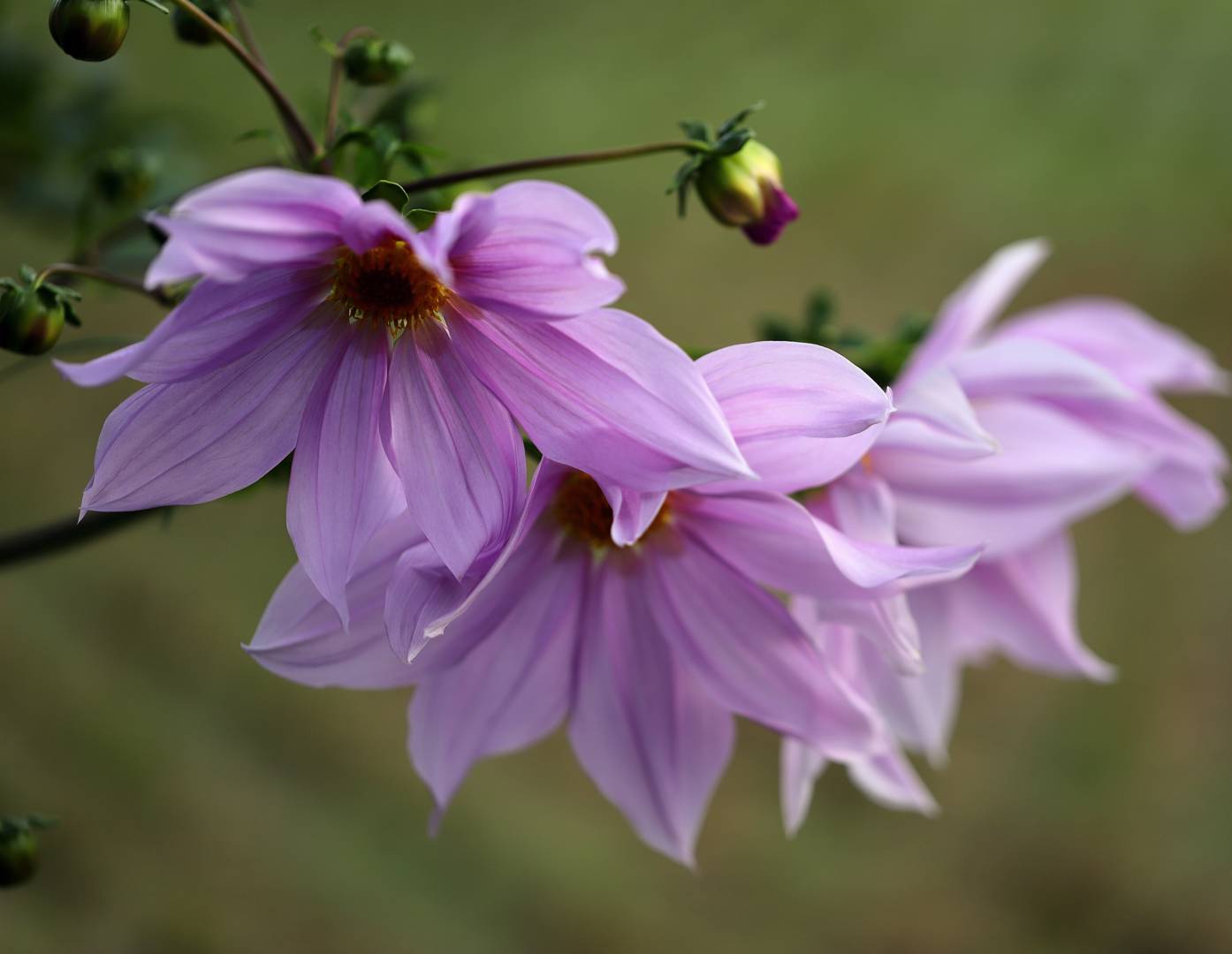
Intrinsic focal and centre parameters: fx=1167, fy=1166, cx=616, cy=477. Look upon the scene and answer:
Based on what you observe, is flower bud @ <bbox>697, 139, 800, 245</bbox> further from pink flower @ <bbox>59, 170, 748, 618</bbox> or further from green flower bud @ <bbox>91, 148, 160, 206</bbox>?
green flower bud @ <bbox>91, 148, 160, 206</bbox>

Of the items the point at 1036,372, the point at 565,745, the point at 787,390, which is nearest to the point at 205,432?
the point at 787,390

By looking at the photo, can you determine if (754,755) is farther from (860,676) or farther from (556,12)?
(556,12)

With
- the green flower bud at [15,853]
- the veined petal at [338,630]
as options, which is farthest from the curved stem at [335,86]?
the green flower bud at [15,853]

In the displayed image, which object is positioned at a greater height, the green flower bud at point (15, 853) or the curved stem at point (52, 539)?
the curved stem at point (52, 539)

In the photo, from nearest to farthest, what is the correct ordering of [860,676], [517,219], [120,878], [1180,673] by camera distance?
1. [517,219]
2. [860,676]
3. [120,878]
4. [1180,673]

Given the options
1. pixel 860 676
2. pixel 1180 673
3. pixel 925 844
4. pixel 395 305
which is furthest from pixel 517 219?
pixel 1180 673

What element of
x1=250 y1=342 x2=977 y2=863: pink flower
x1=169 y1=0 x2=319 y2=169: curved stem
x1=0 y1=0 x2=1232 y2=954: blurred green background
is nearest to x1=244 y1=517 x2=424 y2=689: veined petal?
x1=250 y1=342 x2=977 y2=863: pink flower

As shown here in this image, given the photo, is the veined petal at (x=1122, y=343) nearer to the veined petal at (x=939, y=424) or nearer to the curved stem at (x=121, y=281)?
the veined petal at (x=939, y=424)
